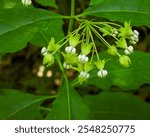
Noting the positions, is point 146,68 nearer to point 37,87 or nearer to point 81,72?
point 81,72

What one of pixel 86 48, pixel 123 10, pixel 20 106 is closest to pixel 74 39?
pixel 86 48

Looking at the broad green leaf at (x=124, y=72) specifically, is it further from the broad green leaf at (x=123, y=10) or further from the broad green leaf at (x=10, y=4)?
the broad green leaf at (x=10, y=4)

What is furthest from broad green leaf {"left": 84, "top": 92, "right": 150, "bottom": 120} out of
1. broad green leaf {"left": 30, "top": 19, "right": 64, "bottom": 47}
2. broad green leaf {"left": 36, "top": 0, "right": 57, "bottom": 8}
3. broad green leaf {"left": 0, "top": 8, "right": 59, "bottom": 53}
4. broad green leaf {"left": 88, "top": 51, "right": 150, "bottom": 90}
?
broad green leaf {"left": 0, "top": 8, "right": 59, "bottom": 53}

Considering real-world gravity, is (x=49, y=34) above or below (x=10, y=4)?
below

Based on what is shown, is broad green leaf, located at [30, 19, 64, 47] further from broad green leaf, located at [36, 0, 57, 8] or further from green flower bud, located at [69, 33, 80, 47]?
green flower bud, located at [69, 33, 80, 47]

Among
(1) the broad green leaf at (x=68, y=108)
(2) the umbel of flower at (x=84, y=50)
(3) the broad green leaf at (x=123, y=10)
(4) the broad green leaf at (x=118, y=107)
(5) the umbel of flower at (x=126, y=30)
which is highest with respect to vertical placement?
(3) the broad green leaf at (x=123, y=10)

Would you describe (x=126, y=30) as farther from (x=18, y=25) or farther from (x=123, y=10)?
(x=18, y=25)

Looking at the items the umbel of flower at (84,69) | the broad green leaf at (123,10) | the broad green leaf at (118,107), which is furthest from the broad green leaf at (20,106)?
the broad green leaf at (123,10)
